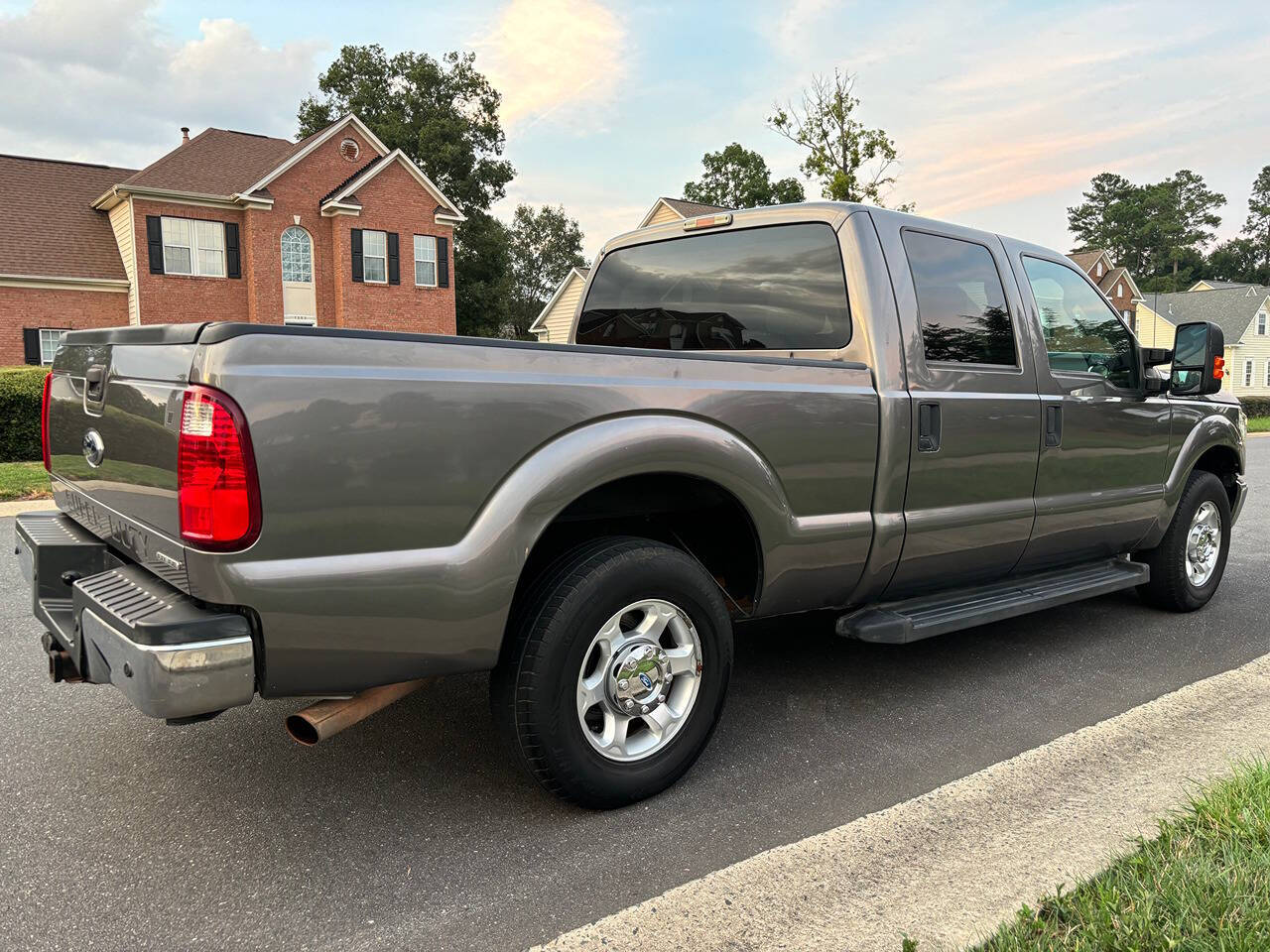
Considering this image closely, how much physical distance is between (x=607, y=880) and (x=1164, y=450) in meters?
3.91

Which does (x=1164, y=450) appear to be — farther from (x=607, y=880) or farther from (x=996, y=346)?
(x=607, y=880)

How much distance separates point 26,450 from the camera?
13.2 meters

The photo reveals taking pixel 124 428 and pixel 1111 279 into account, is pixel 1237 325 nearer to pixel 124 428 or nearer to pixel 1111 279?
pixel 1111 279

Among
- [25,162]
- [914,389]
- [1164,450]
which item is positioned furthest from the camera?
[25,162]

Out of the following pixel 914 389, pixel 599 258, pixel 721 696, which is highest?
pixel 599 258

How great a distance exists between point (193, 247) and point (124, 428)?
81.5 ft

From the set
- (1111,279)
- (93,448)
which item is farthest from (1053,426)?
(1111,279)

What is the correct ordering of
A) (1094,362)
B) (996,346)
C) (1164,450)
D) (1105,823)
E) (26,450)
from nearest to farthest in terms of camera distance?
Result: (1105,823) < (996,346) < (1094,362) < (1164,450) < (26,450)

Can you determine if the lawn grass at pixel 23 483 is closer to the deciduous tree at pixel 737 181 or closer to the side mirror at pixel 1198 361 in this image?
the side mirror at pixel 1198 361

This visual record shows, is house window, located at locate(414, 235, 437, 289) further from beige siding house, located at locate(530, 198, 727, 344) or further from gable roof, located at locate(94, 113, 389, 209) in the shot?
beige siding house, located at locate(530, 198, 727, 344)

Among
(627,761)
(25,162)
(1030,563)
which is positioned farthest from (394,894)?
(25,162)

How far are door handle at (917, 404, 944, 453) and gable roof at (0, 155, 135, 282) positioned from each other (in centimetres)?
2514

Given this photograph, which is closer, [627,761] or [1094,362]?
[627,761]

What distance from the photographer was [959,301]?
3.98 m
